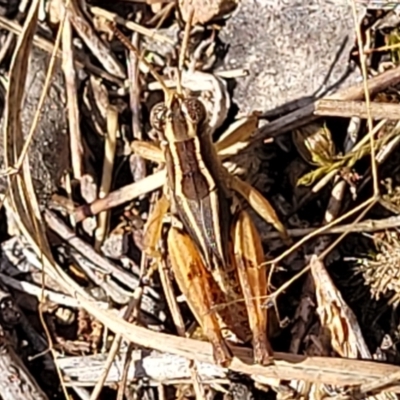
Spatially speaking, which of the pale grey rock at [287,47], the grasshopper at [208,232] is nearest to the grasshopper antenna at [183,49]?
the grasshopper at [208,232]

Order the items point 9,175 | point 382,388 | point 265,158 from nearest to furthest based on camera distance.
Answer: point 382,388
point 9,175
point 265,158

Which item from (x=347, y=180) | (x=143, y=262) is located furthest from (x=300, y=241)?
(x=143, y=262)

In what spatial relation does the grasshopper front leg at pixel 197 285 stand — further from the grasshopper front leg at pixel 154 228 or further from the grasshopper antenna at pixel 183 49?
the grasshopper antenna at pixel 183 49

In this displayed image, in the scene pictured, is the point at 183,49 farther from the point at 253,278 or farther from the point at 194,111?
the point at 253,278

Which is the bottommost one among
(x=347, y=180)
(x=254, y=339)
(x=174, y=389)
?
(x=174, y=389)

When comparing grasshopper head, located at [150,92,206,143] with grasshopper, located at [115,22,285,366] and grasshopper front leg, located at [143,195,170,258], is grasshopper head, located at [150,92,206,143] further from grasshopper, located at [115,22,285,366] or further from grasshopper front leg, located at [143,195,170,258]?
grasshopper front leg, located at [143,195,170,258]

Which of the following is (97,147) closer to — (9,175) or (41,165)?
(41,165)
